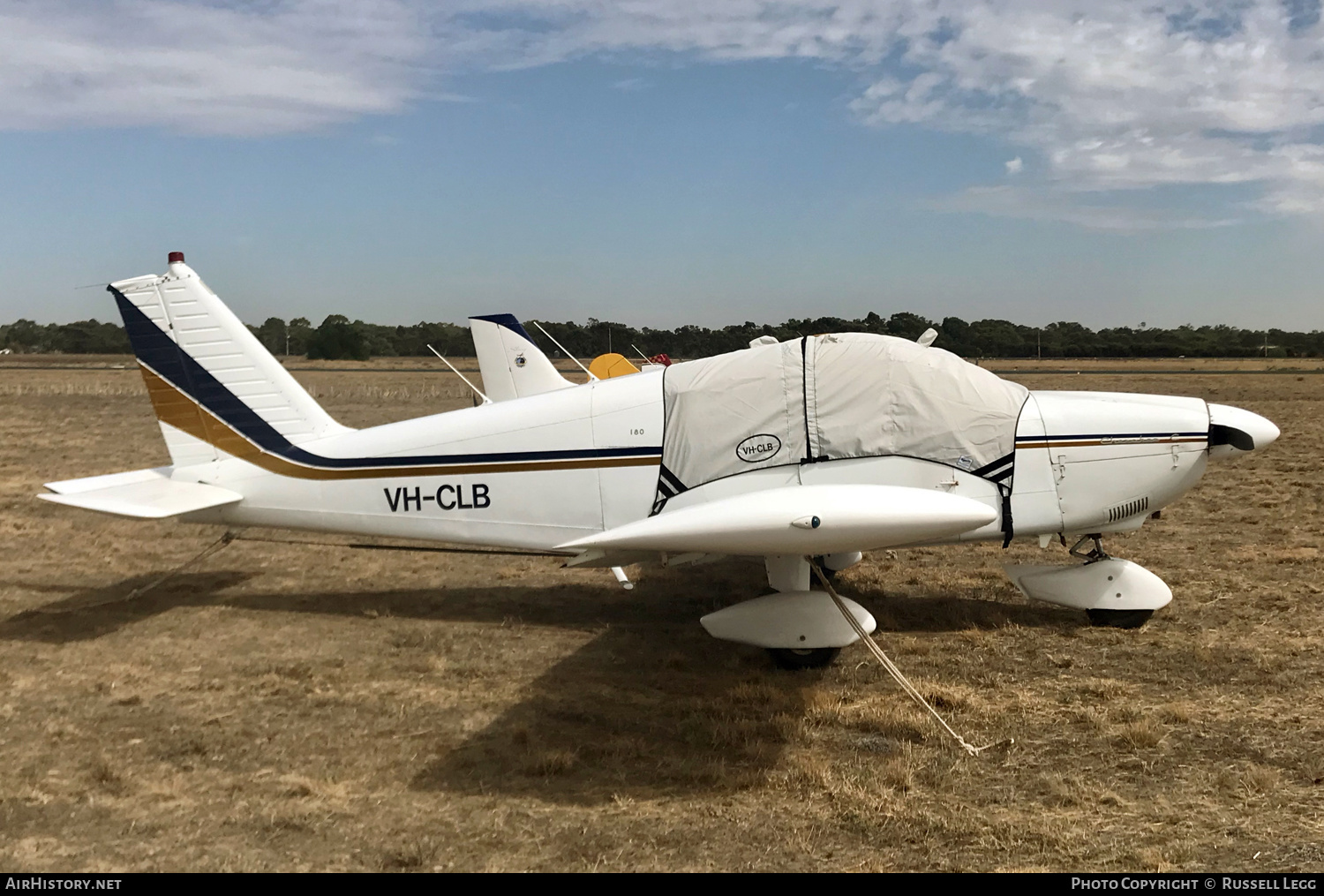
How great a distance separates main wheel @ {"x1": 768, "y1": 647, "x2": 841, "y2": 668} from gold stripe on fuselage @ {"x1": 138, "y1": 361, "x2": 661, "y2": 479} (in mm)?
2255

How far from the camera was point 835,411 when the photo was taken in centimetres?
605

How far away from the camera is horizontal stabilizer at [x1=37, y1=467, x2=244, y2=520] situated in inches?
266

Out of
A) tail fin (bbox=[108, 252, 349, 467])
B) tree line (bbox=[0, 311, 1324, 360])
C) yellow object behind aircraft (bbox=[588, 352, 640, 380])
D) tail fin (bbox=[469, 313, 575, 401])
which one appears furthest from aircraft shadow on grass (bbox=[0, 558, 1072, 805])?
tree line (bbox=[0, 311, 1324, 360])

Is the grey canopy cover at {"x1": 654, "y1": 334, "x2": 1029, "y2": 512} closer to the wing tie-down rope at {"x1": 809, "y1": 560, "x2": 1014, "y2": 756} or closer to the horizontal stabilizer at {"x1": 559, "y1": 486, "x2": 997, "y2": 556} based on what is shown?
the wing tie-down rope at {"x1": 809, "y1": 560, "x2": 1014, "y2": 756}

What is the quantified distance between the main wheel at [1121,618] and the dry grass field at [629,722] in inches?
4.2

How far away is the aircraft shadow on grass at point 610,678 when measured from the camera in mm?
4660

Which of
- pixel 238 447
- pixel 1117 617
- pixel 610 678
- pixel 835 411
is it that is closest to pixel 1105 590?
pixel 1117 617

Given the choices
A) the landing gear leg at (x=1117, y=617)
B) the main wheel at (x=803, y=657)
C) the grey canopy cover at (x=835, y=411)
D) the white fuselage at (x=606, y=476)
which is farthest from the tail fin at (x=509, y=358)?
the landing gear leg at (x=1117, y=617)

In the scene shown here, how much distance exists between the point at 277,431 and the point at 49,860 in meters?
4.13

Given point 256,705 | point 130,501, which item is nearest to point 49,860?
point 256,705
